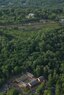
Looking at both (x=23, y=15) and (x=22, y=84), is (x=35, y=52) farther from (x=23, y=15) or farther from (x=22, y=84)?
(x=23, y=15)

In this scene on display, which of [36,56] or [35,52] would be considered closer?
[36,56]

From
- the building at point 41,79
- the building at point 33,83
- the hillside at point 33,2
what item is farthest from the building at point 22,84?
the hillside at point 33,2

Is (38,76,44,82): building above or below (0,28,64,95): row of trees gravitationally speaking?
below

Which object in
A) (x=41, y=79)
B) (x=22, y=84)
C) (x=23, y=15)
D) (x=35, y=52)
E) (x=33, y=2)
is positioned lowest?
(x=33, y=2)

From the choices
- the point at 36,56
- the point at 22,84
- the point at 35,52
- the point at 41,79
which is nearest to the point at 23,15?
the point at 35,52

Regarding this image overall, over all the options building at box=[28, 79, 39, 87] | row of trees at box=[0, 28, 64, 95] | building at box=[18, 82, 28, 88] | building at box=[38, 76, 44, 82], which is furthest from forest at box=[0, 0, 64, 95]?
building at box=[18, 82, 28, 88]

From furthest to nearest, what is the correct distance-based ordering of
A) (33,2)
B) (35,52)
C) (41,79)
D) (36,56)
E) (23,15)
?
(33,2)
(23,15)
(35,52)
(36,56)
(41,79)

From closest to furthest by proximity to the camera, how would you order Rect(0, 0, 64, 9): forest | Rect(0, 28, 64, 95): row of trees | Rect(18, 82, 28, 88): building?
Rect(18, 82, 28, 88): building → Rect(0, 28, 64, 95): row of trees → Rect(0, 0, 64, 9): forest

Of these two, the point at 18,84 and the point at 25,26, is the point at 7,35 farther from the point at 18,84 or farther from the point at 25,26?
the point at 18,84

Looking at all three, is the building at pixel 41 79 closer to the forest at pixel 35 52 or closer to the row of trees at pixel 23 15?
the forest at pixel 35 52

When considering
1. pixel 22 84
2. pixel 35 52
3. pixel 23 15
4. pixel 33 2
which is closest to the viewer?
pixel 22 84

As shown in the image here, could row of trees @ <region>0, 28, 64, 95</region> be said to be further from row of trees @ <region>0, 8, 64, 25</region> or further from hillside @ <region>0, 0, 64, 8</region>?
hillside @ <region>0, 0, 64, 8</region>

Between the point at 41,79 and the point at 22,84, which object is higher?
the point at 41,79
